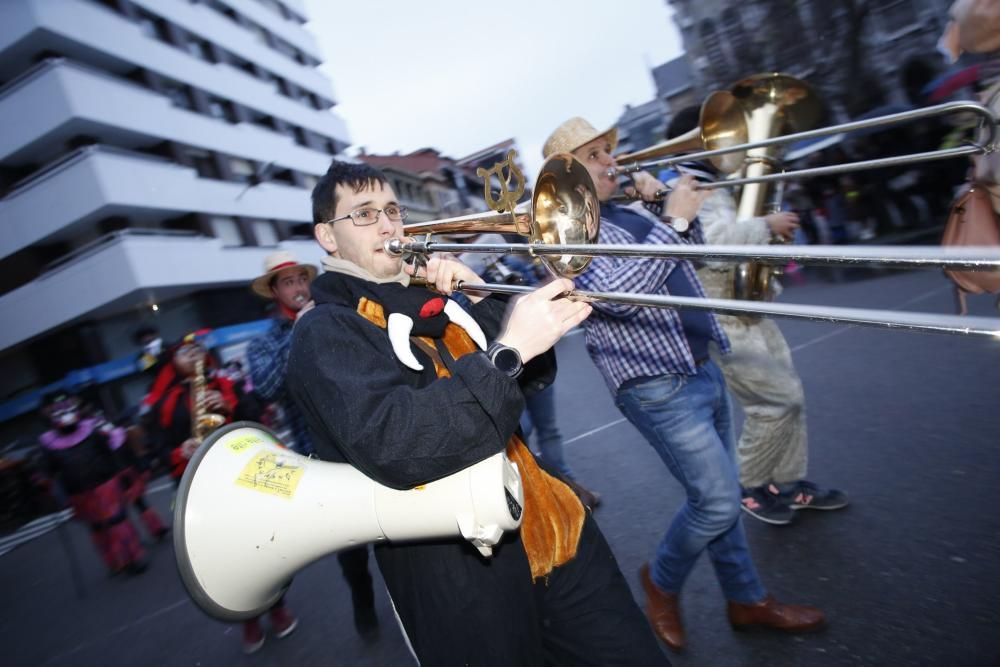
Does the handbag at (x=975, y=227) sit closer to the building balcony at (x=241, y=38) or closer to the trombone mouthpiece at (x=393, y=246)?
the trombone mouthpiece at (x=393, y=246)

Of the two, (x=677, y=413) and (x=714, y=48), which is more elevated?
(x=714, y=48)

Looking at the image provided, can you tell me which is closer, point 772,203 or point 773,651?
point 773,651

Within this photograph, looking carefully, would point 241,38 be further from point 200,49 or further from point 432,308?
point 432,308

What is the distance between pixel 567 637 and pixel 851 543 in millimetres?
1920

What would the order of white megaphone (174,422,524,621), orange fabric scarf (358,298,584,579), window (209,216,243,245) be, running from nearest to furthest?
white megaphone (174,422,524,621) → orange fabric scarf (358,298,584,579) → window (209,216,243,245)

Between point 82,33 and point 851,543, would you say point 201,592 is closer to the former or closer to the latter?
point 851,543

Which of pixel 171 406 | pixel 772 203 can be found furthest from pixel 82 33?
pixel 772 203

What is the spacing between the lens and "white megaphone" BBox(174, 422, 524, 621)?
1196 mm

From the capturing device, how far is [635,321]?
225 centimetres

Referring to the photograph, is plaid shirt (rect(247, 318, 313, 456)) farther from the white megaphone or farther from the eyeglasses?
the white megaphone

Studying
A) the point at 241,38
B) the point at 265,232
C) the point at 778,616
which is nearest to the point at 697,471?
the point at 778,616

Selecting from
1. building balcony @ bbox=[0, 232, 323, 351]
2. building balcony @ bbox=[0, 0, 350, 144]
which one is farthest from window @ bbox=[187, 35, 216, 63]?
building balcony @ bbox=[0, 232, 323, 351]

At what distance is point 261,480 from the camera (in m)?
1.35

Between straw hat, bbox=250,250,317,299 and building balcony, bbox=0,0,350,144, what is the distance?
18.6 meters
